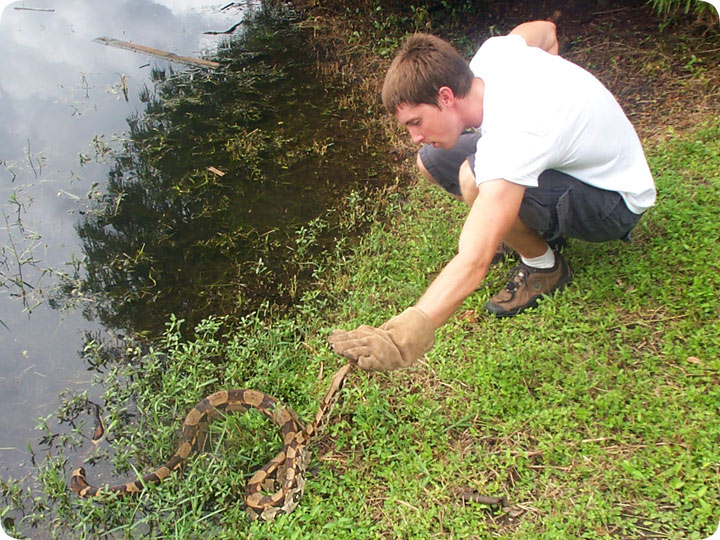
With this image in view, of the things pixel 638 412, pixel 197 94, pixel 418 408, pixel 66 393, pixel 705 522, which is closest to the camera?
pixel 705 522

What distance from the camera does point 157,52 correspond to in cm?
751

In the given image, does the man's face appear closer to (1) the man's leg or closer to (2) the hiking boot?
(1) the man's leg

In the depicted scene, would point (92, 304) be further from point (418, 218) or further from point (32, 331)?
point (418, 218)

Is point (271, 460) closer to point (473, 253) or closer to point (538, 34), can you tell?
point (473, 253)

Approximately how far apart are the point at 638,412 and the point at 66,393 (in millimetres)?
3333

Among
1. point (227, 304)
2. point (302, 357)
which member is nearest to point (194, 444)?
point (302, 357)

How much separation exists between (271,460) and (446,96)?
2108 millimetres

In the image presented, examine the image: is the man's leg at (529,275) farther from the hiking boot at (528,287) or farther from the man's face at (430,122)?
the man's face at (430,122)

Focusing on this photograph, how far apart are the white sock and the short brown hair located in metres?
1.11

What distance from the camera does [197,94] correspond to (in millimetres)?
6688

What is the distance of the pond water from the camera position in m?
4.30

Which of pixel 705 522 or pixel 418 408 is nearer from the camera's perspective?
pixel 705 522

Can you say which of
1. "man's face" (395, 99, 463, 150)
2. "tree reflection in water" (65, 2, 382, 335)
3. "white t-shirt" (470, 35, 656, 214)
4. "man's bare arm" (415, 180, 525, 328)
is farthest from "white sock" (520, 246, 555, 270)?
"tree reflection in water" (65, 2, 382, 335)

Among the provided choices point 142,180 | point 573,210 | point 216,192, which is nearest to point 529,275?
point 573,210
